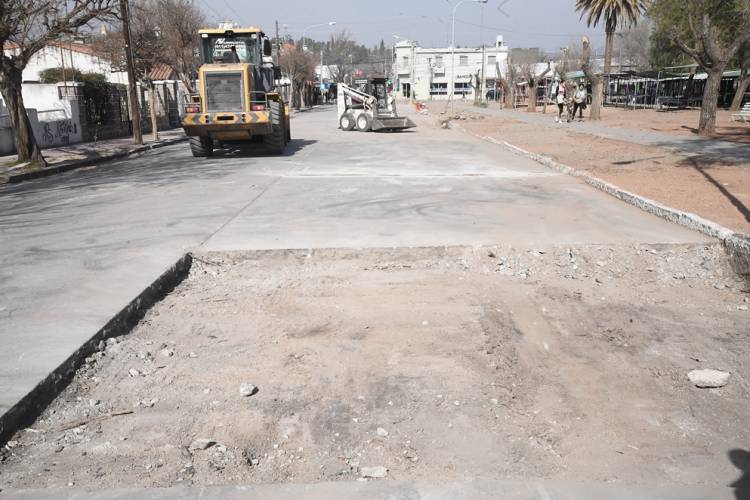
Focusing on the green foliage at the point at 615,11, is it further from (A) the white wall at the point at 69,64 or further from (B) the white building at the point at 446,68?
(B) the white building at the point at 446,68

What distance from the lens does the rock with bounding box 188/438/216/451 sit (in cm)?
344

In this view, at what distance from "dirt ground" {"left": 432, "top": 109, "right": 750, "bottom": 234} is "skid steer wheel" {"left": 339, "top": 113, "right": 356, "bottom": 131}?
983 cm

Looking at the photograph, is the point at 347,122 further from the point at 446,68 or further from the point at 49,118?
the point at 446,68

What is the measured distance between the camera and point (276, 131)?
1798cm

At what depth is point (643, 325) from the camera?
17.4 feet

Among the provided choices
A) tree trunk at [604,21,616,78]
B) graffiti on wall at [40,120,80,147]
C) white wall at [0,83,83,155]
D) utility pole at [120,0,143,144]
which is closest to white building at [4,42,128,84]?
white wall at [0,83,83,155]

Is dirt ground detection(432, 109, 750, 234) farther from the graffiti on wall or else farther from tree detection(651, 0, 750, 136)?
the graffiti on wall

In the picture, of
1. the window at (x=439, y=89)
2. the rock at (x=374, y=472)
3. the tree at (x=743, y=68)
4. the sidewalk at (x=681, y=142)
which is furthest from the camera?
the window at (x=439, y=89)

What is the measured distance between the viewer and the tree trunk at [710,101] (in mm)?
22188

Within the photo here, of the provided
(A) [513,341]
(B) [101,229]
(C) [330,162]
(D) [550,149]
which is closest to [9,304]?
(B) [101,229]

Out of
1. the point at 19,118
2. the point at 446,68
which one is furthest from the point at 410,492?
the point at 446,68

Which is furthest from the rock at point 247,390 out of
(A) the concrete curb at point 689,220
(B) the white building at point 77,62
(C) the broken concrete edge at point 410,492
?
(B) the white building at point 77,62

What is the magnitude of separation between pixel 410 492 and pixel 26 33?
16.7 meters

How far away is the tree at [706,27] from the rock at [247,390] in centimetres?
2093
